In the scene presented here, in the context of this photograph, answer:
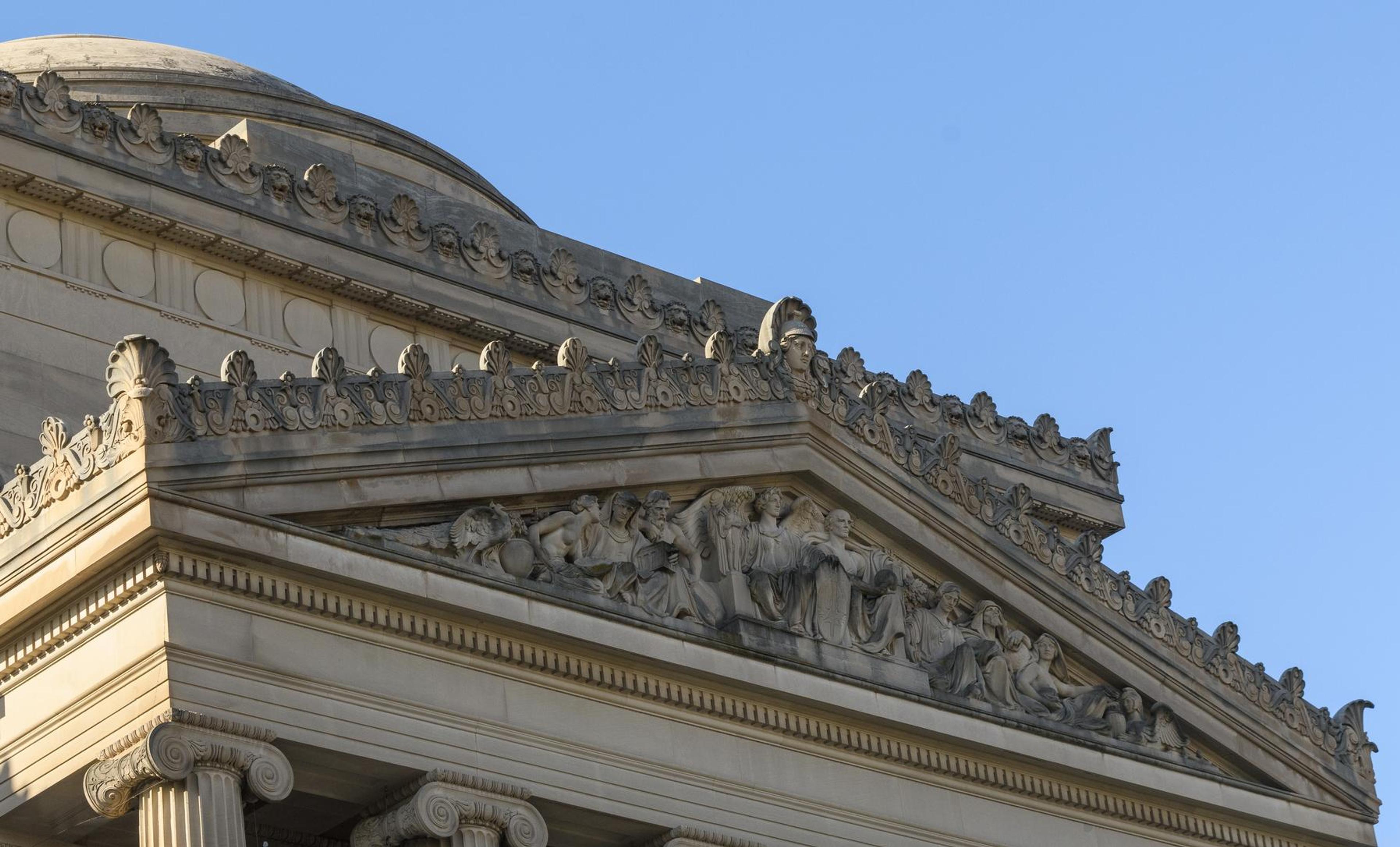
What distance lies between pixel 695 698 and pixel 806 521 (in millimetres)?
2939

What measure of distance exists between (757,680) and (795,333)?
→ 420 cm

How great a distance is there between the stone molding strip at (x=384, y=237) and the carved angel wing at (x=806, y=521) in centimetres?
226

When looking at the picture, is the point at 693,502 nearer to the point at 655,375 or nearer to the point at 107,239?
the point at 655,375

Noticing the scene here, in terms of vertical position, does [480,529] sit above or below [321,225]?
below

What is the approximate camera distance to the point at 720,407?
2853 cm

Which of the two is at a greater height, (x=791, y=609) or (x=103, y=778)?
(x=791, y=609)

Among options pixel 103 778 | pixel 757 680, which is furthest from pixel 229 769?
pixel 757 680

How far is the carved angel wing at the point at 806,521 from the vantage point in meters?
29.0

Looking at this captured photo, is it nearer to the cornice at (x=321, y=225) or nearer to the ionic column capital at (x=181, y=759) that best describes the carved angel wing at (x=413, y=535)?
the ionic column capital at (x=181, y=759)

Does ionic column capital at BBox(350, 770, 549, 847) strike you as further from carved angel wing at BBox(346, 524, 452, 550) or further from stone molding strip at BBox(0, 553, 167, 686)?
stone molding strip at BBox(0, 553, 167, 686)

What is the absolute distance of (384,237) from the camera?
1443 inches

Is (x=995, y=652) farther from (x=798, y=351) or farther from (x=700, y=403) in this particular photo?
(x=700, y=403)

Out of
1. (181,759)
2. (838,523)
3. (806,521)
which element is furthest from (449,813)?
(838,523)

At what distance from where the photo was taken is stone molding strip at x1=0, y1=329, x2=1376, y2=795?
23.9 metres
